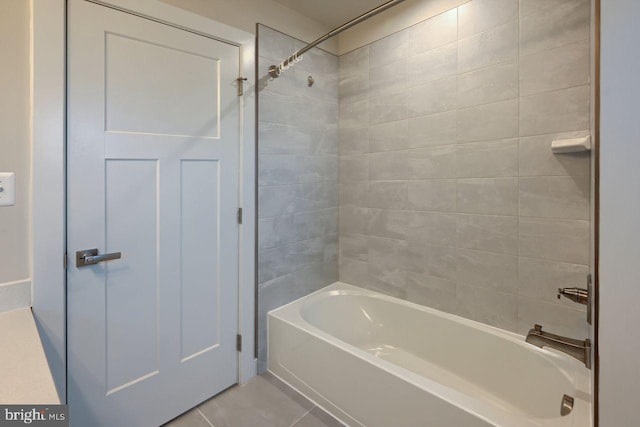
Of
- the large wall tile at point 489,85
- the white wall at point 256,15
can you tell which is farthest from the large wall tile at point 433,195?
the white wall at point 256,15

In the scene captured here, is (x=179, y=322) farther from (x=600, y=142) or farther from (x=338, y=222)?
(x=600, y=142)

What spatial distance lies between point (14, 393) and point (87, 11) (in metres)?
1.46

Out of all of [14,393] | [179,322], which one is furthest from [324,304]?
[14,393]

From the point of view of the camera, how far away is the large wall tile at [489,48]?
166 centimetres

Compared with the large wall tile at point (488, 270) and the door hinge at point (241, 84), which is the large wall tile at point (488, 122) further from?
the door hinge at point (241, 84)
